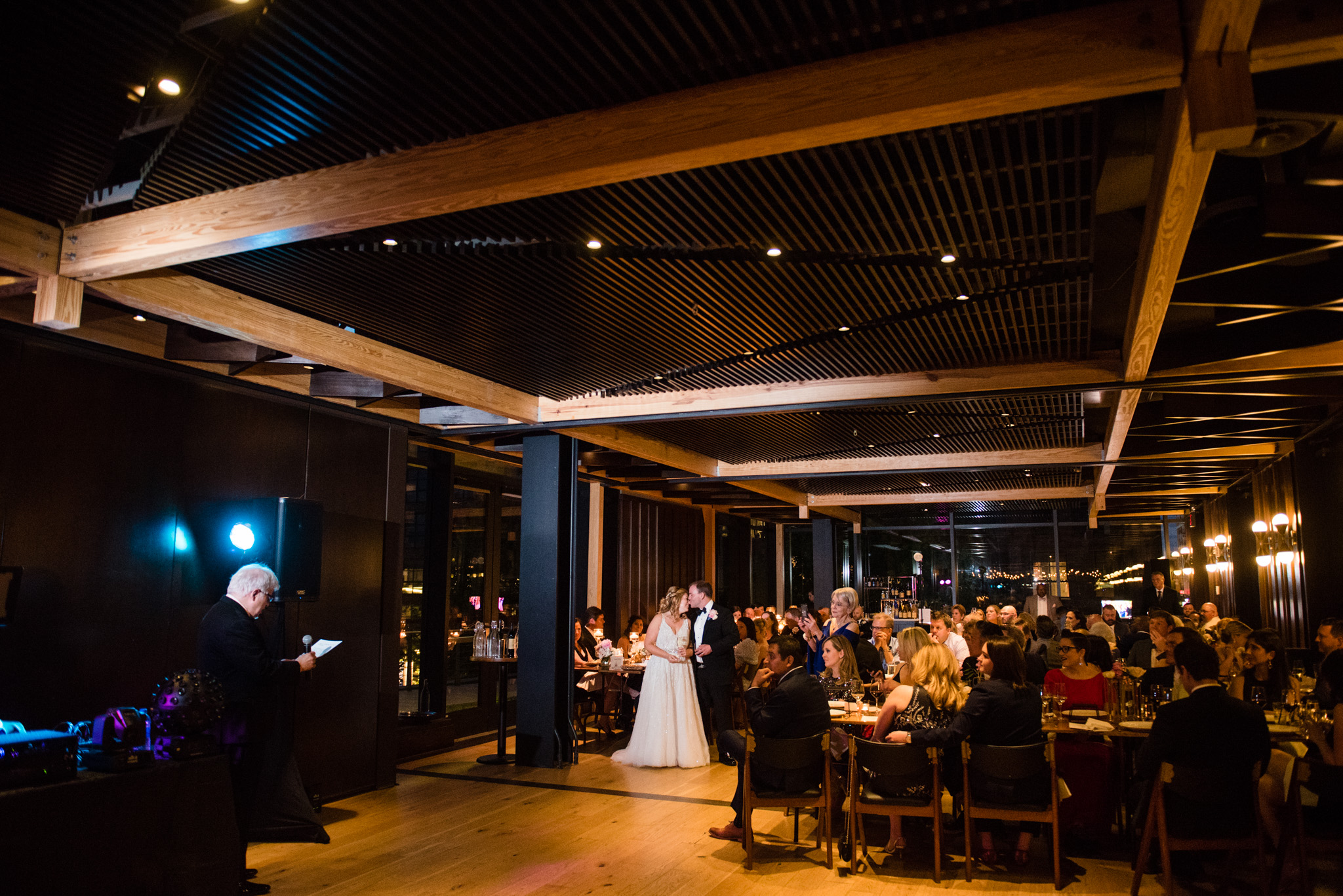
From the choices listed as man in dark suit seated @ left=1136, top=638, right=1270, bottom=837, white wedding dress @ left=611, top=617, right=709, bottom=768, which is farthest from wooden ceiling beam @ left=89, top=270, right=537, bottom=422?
man in dark suit seated @ left=1136, top=638, right=1270, bottom=837

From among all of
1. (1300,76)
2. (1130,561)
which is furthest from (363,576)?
(1130,561)

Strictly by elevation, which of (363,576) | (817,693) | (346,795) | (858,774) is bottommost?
(346,795)

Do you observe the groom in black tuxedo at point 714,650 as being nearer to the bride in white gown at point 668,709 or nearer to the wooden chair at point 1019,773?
the bride in white gown at point 668,709

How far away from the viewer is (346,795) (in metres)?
7.34

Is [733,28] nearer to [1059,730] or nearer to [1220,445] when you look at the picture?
[1059,730]

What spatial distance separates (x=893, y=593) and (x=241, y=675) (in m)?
18.2

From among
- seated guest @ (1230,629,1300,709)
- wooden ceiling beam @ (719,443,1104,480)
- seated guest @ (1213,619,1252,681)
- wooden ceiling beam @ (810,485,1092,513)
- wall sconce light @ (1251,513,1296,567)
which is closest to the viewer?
seated guest @ (1230,629,1300,709)

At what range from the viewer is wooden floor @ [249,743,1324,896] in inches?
201

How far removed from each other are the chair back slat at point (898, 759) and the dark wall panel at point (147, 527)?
4.21 m

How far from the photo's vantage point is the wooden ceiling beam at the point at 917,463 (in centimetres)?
1105

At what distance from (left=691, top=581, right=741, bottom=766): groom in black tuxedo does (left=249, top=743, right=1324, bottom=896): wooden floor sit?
1246 mm

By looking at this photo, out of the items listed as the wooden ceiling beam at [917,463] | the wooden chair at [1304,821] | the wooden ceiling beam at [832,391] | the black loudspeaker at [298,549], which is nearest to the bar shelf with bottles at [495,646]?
the wooden ceiling beam at [832,391]

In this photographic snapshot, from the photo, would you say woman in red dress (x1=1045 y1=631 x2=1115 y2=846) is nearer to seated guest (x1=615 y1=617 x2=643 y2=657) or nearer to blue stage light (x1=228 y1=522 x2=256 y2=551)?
seated guest (x1=615 y1=617 x2=643 y2=657)

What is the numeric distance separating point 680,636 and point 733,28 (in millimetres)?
6612
